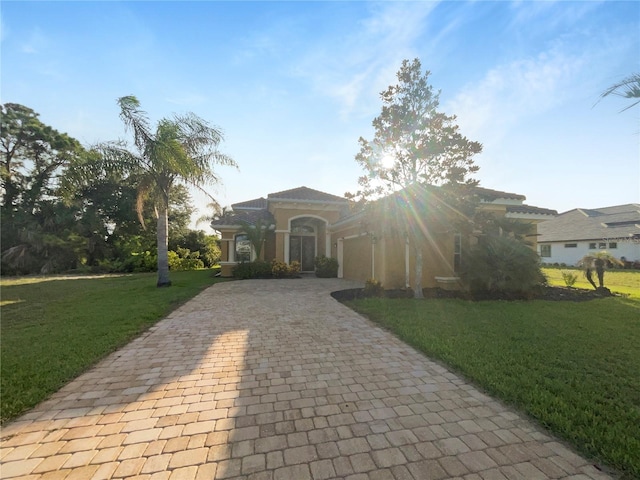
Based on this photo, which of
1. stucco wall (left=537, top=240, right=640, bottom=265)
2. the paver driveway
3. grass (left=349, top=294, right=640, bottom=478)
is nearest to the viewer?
the paver driveway

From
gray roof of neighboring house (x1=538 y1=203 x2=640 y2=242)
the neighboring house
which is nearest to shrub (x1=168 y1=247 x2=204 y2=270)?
the neighboring house

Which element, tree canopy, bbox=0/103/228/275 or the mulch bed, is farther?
tree canopy, bbox=0/103/228/275

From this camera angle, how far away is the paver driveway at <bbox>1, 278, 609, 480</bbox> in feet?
8.18

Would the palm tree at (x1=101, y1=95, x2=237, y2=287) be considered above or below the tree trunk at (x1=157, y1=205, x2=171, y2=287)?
above

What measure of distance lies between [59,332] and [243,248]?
12797 mm

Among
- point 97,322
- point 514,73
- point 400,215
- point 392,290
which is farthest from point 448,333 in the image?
point 97,322

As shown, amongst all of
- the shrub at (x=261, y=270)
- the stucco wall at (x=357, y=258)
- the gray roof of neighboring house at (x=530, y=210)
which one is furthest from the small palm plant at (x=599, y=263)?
the shrub at (x=261, y=270)

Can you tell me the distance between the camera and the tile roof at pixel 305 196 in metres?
18.2

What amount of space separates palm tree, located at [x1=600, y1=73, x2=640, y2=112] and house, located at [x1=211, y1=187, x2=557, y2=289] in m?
5.35

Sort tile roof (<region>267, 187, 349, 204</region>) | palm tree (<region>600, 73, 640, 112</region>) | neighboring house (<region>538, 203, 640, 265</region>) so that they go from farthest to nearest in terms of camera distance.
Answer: neighboring house (<region>538, 203, 640, 265</region>)
tile roof (<region>267, 187, 349, 204</region>)
palm tree (<region>600, 73, 640, 112</region>)

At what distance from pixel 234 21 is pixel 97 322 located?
28.5 feet

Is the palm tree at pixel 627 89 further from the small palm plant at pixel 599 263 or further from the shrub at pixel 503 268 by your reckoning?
the small palm plant at pixel 599 263

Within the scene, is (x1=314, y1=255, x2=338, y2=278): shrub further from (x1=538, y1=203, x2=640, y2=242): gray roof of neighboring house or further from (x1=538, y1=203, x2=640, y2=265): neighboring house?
(x1=538, y1=203, x2=640, y2=242): gray roof of neighboring house

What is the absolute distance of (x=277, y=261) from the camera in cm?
1756
